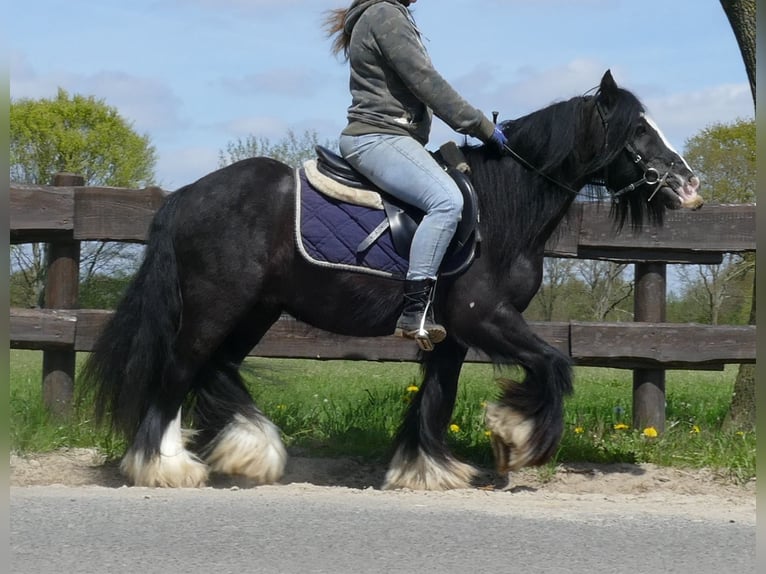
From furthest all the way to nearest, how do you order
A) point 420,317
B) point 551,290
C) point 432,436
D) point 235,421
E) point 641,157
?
1. point 551,290
2. point 235,421
3. point 432,436
4. point 641,157
5. point 420,317

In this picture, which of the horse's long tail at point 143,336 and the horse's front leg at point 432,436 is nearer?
the horse's front leg at point 432,436

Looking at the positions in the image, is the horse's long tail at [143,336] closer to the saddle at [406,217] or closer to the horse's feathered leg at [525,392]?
the saddle at [406,217]

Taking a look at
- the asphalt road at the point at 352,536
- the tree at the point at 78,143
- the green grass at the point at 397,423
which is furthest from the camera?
the tree at the point at 78,143

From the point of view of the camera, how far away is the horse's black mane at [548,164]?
5914 mm

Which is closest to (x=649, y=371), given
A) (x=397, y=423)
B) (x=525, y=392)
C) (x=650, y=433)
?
(x=650, y=433)

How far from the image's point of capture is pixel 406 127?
5949mm

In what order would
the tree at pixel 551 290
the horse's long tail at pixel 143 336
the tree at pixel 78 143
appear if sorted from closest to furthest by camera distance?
1. the horse's long tail at pixel 143 336
2. the tree at pixel 551 290
3. the tree at pixel 78 143

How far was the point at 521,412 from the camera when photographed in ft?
18.9

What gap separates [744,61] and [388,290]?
3.65 metres

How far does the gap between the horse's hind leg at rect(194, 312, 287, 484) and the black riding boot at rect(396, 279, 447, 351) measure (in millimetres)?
1049

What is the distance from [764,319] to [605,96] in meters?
3.10

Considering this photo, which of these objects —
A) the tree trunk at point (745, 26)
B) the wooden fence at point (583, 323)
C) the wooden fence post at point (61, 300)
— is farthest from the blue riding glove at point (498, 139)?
the wooden fence post at point (61, 300)

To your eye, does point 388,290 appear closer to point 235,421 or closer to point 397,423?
point 235,421

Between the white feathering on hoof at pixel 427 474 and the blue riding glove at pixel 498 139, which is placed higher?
the blue riding glove at pixel 498 139
